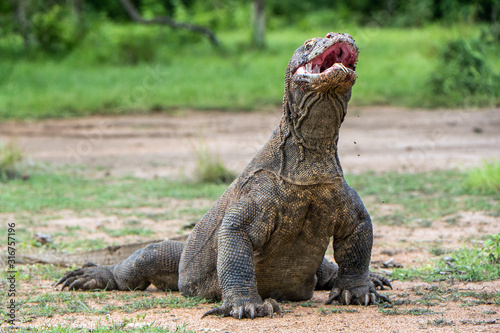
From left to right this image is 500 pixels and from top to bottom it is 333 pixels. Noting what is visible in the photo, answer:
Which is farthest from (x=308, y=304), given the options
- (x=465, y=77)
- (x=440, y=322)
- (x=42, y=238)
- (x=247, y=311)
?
(x=465, y=77)

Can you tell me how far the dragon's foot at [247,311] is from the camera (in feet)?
12.7

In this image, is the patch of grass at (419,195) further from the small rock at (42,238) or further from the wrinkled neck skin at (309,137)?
the wrinkled neck skin at (309,137)

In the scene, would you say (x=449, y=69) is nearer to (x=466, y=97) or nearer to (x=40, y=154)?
(x=466, y=97)

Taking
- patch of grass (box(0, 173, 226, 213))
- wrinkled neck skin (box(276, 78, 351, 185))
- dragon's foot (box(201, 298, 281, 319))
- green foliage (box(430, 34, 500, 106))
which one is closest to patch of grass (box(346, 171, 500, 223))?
patch of grass (box(0, 173, 226, 213))

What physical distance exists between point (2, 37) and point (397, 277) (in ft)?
53.3

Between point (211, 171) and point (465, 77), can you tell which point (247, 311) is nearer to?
point (211, 171)

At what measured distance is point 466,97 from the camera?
48.7 feet

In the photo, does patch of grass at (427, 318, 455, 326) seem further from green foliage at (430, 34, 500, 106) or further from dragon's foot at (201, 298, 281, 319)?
green foliage at (430, 34, 500, 106)

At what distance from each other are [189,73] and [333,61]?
13832 mm

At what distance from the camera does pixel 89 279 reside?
4957 mm

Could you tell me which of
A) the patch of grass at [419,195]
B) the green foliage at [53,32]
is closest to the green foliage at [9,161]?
the patch of grass at [419,195]

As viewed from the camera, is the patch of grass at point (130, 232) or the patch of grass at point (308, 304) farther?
the patch of grass at point (130, 232)

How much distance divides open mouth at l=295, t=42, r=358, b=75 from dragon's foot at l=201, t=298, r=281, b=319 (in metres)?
1.21

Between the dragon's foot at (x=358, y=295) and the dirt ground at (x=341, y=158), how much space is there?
9 cm
